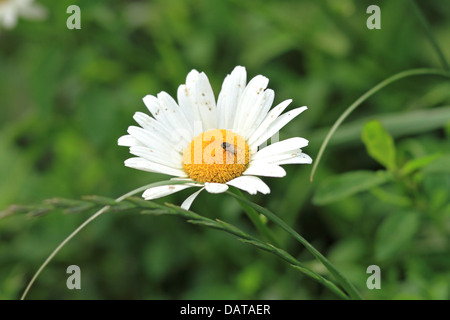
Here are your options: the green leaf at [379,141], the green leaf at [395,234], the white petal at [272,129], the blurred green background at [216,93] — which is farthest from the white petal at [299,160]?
the blurred green background at [216,93]

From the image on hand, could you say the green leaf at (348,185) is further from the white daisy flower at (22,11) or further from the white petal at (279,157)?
the white daisy flower at (22,11)

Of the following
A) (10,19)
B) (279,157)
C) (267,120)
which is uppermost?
(10,19)

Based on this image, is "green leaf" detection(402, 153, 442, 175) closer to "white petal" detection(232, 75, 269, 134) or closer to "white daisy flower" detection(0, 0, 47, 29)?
"white petal" detection(232, 75, 269, 134)

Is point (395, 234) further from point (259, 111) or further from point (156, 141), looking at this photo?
point (156, 141)

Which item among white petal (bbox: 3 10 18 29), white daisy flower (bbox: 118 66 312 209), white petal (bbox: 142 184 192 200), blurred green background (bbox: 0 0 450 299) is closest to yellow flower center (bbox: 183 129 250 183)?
white daisy flower (bbox: 118 66 312 209)

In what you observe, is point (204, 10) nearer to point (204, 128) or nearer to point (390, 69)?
point (390, 69)

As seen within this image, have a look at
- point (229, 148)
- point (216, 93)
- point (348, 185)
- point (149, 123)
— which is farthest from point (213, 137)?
point (216, 93)
